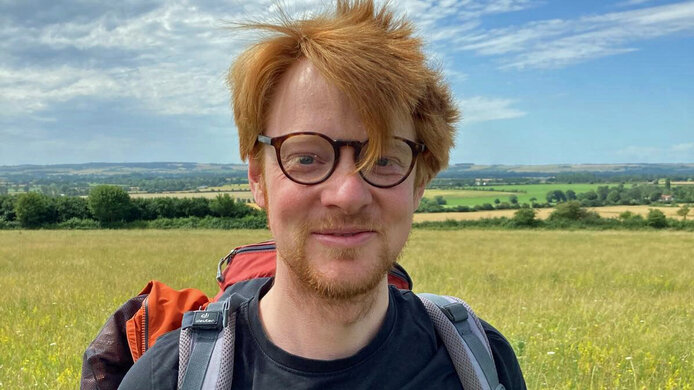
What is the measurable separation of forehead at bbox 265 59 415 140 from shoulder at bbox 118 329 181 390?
712 millimetres

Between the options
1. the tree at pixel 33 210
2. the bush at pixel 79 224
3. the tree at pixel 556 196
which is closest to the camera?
the bush at pixel 79 224

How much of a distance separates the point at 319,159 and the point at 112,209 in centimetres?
6133

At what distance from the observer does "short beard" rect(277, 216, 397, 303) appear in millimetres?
1563

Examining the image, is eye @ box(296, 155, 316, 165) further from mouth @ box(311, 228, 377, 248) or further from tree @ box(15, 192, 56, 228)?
tree @ box(15, 192, 56, 228)

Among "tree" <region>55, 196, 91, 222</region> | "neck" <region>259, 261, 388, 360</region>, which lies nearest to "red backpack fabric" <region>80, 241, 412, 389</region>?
"neck" <region>259, 261, 388, 360</region>

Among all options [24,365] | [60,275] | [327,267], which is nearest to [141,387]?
[327,267]

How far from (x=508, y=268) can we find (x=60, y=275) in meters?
10.2

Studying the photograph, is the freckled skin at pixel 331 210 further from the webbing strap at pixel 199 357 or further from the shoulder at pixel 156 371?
the shoulder at pixel 156 371

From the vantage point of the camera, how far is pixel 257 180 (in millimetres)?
1856

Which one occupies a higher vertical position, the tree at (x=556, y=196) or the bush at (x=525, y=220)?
the bush at (x=525, y=220)

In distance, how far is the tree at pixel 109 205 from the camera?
186 feet

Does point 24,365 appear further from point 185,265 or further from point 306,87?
point 185,265

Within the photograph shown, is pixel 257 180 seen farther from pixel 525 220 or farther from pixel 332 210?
pixel 525 220

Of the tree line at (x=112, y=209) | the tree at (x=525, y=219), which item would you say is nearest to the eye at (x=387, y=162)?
the tree at (x=525, y=219)
